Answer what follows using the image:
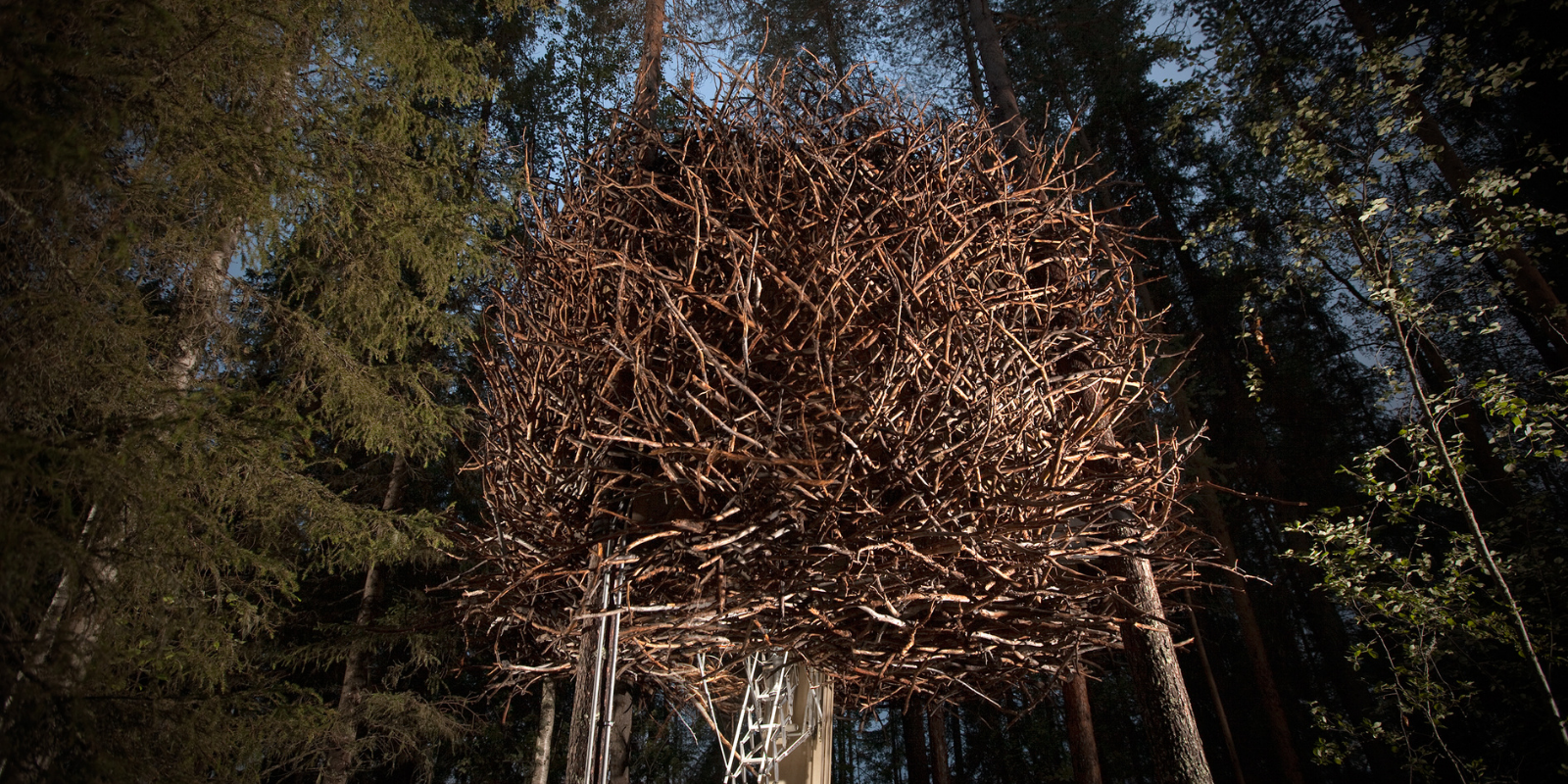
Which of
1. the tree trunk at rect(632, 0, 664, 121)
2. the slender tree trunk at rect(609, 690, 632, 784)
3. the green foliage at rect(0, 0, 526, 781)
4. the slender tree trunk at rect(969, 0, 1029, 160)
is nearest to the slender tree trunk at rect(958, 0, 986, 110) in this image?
the slender tree trunk at rect(969, 0, 1029, 160)

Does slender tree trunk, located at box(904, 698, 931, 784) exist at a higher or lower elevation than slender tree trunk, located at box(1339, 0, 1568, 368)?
lower

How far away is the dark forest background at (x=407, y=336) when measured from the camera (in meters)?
2.43

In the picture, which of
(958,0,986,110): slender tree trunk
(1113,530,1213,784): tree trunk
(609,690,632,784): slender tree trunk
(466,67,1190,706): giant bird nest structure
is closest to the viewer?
(466,67,1190,706): giant bird nest structure

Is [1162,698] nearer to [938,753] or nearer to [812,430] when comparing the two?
[812,430]

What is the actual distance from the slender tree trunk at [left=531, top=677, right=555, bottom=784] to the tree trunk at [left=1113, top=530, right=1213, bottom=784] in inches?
160

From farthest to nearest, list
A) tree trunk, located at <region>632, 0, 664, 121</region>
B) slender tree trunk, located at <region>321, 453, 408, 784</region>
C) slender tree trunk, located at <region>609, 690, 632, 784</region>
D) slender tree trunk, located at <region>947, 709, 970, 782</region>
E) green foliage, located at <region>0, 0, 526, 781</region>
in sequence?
slender tree trunk, located at <region>947, 709, 970, 782</region> < slender tree trunk, located at <region>321, 453, 408, 784</region> < tree trunk, located at <region>632, 0, 664, 121</region> < slender tree trunk, located at <region>609, 690, 632, 784</region> < green foliage, located at <region>0, 0, 526, 781</region>

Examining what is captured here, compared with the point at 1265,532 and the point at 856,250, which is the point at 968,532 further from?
the point at 1265,532

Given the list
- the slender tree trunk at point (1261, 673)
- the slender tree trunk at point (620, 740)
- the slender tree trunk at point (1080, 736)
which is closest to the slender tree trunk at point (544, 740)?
the slender tree trunk at point (620, 740)

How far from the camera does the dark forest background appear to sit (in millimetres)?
2430

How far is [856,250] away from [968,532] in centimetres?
105

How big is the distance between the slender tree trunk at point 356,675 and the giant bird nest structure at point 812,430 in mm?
3198

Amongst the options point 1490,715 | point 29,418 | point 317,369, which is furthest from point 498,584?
point 1490,715

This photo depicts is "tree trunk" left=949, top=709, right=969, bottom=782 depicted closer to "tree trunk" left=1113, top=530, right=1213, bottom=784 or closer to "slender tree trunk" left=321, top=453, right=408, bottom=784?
"slender tree trunk" left=321, top=453, right=408, bottom=784

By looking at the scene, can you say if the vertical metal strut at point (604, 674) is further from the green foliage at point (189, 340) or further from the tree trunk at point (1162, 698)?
the tree trunk at point (1162, 698)
